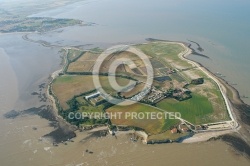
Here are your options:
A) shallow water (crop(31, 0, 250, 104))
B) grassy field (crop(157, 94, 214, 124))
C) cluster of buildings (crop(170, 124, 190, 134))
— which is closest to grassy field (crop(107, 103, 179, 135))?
cluster of buildings (crop(170, 124, 190, 134))

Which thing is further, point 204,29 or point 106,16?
point 106,16

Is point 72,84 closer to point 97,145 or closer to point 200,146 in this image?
point 97,145

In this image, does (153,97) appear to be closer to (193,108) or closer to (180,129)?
(193,108)

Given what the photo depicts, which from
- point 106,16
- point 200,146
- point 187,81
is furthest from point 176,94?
point 106,16

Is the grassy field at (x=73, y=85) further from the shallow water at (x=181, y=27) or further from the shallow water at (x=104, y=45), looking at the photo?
the shallow water at (x=181, y=27)

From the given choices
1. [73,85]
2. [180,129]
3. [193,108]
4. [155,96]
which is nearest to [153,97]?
[155,96]

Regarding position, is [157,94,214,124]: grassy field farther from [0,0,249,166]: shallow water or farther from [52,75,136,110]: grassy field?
[52,75,136,110]: grassy field
